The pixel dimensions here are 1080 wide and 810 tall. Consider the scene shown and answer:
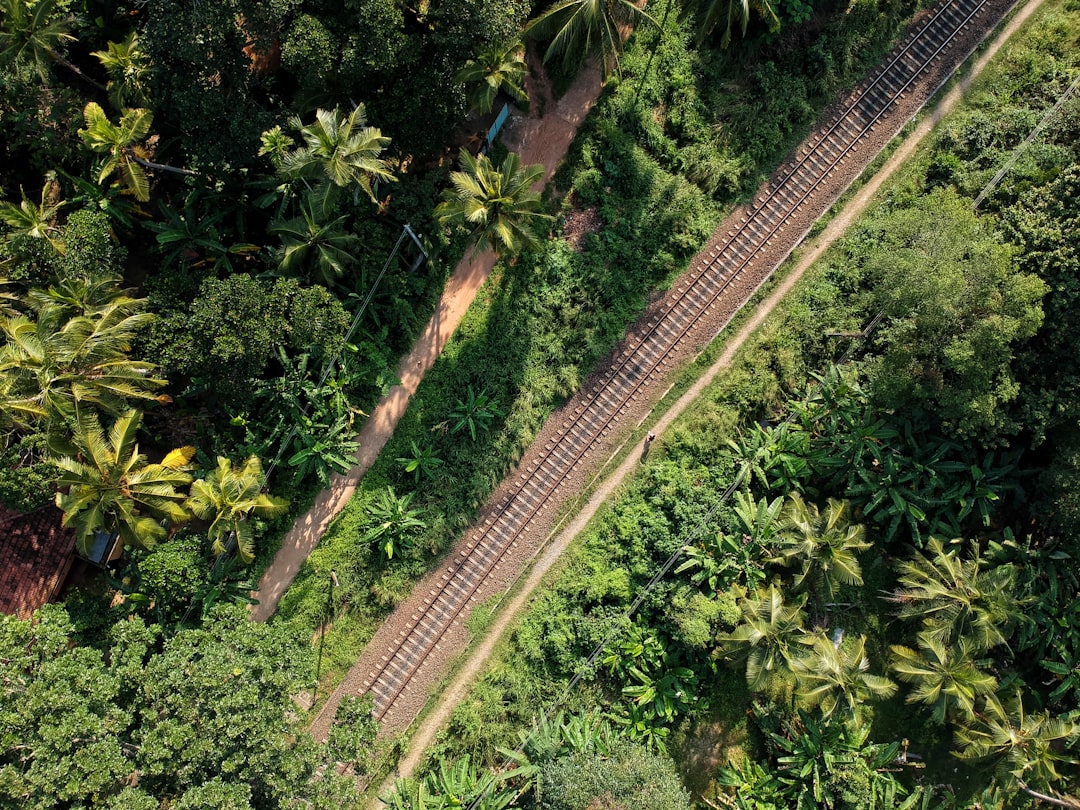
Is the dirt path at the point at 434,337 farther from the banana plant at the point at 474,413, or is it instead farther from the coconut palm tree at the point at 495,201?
the coconut palm tree at the point at 495,201

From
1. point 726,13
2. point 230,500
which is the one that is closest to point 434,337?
point 230,500

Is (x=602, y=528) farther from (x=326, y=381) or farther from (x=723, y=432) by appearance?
(x=326, y=381)

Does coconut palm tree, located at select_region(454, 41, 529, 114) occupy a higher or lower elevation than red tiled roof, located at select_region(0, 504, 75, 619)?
higher

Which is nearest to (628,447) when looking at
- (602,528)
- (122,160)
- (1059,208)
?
(602,528)

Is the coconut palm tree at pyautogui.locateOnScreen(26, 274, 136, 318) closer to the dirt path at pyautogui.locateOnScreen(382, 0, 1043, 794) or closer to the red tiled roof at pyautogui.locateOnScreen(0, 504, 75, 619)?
the red tiled roof at pyautogui.locateOnScreen(0, 504, 75, 619)

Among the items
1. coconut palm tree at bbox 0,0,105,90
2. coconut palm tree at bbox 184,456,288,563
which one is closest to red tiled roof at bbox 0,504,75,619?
coconut palm tree at bbox 184,456,288,563
